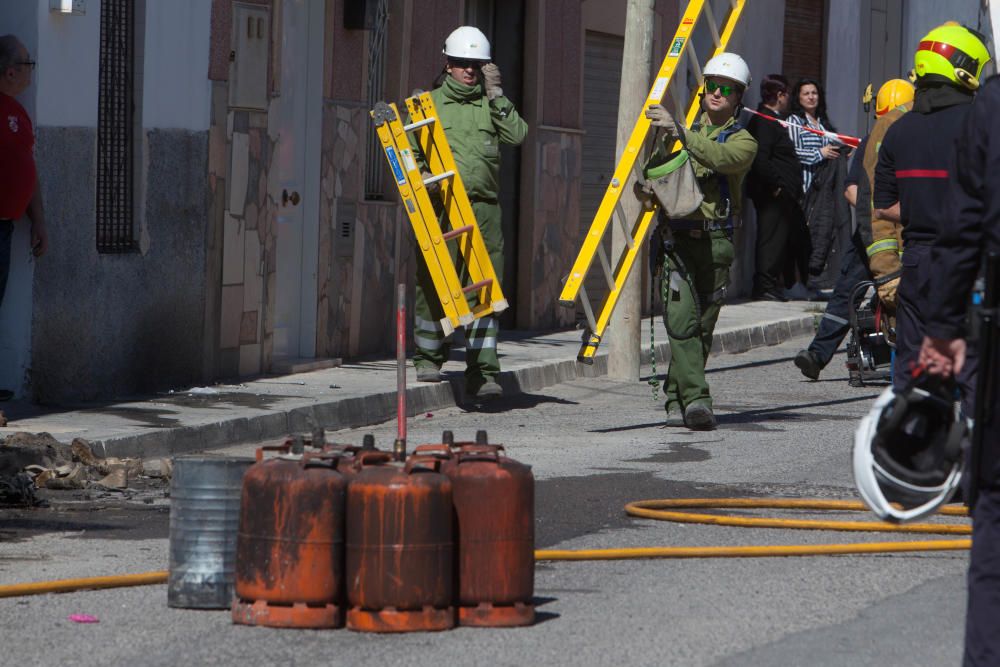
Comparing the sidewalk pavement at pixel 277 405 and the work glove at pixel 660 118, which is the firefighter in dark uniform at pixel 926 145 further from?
the sidewalk pavement at pixel 277 405

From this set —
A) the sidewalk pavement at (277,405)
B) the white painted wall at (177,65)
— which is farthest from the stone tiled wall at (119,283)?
the sidewalk pavement at (277,405)

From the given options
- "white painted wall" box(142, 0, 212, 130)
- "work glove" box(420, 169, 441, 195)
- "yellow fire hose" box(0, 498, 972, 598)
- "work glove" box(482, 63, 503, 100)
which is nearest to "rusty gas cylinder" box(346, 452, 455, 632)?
"yellow fire hose" box(0, 498, 972, 598)

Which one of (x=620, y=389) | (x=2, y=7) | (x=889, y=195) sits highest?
(x=2, y=7)

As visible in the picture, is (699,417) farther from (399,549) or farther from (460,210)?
(399,549)

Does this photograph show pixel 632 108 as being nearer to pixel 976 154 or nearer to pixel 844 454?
pixel 844 454

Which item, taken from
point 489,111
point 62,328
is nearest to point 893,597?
point 62,328

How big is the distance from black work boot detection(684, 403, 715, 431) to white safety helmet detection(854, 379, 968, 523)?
6.33m

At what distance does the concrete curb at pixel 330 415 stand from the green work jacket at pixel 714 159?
7.44 feet

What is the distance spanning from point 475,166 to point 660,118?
2.13 meters

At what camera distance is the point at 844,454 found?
10.4 m

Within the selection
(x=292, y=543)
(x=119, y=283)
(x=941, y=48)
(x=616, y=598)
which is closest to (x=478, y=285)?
(x=119, y=283)

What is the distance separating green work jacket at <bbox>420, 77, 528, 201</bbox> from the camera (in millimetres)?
12617

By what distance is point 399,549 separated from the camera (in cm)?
589

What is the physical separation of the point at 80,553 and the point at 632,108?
24.0 feet
